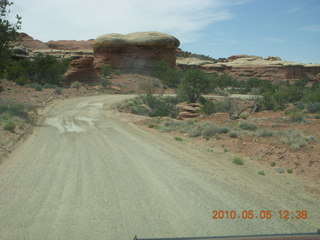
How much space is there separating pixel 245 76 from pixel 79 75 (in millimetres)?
36902

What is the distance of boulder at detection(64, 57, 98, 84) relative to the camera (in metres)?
39.6

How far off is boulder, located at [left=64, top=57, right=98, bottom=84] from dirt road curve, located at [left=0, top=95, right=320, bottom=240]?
29780 millimetres

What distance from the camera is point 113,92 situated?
37.5 meters

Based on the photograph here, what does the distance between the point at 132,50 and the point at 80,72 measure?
15.2m

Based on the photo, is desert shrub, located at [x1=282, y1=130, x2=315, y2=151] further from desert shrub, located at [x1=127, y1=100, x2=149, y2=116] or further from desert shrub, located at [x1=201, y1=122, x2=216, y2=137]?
desert shrub, located at [x1=127, y1=100, x2=149, y2=116]

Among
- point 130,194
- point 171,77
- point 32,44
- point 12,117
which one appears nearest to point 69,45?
point 32,44

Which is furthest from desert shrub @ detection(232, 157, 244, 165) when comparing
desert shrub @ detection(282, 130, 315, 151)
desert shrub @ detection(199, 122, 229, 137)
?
desert shrub @ detection(199, 122, 229, 137)

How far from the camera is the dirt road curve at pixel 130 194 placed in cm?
485

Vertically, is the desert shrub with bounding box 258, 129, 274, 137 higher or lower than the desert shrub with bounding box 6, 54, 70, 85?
lower

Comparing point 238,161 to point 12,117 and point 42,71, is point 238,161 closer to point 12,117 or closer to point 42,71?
point 12,117

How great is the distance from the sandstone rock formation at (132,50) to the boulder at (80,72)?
10.8m

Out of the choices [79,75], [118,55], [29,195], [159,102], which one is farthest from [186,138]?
[118,55]

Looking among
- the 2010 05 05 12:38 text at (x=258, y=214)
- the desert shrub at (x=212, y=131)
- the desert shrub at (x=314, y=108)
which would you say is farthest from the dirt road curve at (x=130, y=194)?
the desert shrub at (x=314, y=108)

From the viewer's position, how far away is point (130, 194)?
6277 mm
